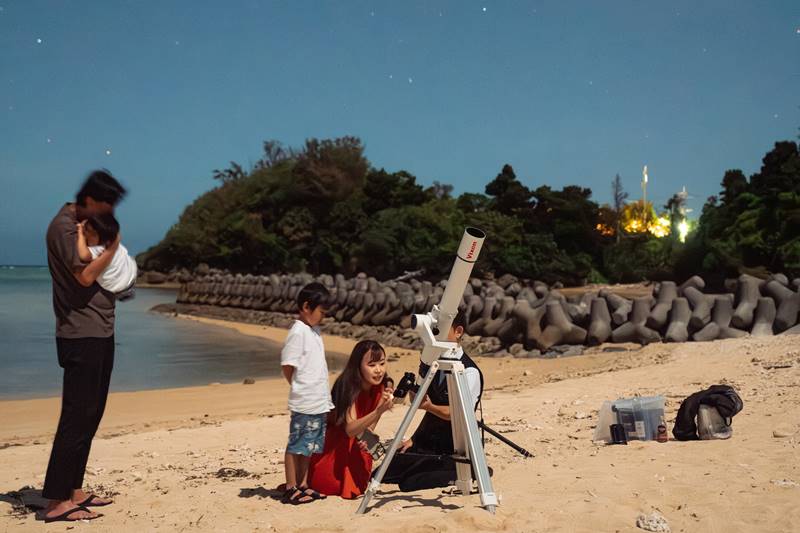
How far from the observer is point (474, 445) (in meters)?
4.24

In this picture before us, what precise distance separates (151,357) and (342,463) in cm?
1317

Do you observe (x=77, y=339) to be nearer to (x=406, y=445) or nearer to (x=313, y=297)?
(x=313, y=297)

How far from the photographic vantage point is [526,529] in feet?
13.1

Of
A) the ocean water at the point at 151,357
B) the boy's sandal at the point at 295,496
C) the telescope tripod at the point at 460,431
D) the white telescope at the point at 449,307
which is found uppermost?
the white telescope at the point at 449,307

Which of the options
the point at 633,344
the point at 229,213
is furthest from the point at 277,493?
the point at 229,213

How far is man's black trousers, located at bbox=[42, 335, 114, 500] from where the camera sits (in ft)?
14.5

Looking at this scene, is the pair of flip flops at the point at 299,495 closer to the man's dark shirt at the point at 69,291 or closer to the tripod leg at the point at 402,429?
the tripod leg at the point at 402,429

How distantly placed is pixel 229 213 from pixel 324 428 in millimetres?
50387

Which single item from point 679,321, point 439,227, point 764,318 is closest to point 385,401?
point 764,318

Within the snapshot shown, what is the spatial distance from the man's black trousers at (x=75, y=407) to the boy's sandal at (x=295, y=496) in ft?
3.80

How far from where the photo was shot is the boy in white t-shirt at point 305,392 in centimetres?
473

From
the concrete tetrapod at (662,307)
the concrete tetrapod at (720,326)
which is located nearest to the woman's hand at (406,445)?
the concrete tetrapod at (720,326)

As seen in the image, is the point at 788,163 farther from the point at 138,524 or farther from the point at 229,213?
the point at 229,213

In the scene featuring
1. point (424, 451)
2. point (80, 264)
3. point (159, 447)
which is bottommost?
point (159, 447)
